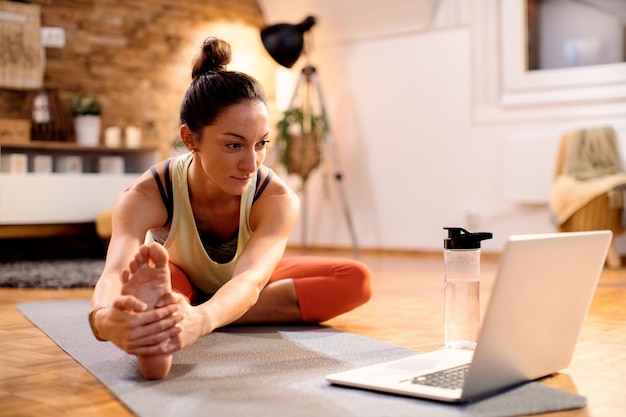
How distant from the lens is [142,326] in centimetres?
133

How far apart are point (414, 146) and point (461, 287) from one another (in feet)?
10.6

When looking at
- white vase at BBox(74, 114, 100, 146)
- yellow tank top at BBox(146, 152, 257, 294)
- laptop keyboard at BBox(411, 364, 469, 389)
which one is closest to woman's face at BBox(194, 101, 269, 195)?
yellow tank top at BBox(146, 152, 257, 294)

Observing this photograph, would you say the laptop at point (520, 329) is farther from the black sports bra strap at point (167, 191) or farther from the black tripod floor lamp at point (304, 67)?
the black tripod floor lamp at point (304, 67)

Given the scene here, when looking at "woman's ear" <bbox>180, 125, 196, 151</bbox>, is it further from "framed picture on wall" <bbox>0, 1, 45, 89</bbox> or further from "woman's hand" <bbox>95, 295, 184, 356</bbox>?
"framed picture on wall" <bbox>0, 1, 45, 89</bbox>

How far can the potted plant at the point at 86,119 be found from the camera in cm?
448

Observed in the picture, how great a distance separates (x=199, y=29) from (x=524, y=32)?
2.12 meters

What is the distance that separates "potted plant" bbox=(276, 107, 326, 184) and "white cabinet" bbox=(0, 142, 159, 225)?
2.52 feet

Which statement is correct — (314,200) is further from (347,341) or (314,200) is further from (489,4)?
(347,341)

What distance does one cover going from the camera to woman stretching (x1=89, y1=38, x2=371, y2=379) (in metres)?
1.36

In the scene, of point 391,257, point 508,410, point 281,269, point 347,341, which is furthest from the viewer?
point 391,257

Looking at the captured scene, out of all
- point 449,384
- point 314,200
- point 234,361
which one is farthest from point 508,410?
point 314,200

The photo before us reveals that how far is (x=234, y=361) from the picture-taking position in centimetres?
163

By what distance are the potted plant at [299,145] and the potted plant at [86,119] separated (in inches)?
42.6

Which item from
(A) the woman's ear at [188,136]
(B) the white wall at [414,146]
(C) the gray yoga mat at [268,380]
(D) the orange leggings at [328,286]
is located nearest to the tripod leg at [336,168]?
(B) the white wall at [414,146]
